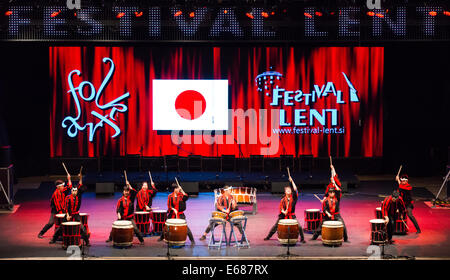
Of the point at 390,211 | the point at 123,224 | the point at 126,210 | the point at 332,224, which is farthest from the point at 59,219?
the point at 390,211

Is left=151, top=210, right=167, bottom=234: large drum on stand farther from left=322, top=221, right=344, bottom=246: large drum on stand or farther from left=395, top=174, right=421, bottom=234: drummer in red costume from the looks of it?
left=395, top=174, right=421, bottom=234: drummer in red costume

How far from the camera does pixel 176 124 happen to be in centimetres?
2466

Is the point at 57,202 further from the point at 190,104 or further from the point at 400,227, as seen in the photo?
the point at 190,104

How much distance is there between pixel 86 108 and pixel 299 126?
6.74 m

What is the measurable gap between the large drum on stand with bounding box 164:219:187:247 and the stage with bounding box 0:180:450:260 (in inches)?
7.1

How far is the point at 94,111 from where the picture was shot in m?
24.7

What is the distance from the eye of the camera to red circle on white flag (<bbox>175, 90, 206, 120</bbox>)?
966 inches

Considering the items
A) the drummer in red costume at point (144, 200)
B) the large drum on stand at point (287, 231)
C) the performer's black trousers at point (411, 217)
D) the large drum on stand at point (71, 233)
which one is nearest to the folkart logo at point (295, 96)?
the performer's black trousers at point (411, 217)

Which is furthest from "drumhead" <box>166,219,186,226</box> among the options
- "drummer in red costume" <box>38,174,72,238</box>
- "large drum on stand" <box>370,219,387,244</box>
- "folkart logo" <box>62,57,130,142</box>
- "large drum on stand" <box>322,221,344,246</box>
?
"folkart logo" <box>62,57,130,142</box>

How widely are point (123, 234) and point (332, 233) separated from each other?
13.7 feet

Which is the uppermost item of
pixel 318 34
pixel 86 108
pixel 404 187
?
pixel 318 34

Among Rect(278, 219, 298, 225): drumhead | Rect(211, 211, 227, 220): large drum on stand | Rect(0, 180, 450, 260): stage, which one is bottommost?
Rect(0, 180, 450, 260): stage
